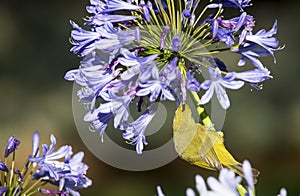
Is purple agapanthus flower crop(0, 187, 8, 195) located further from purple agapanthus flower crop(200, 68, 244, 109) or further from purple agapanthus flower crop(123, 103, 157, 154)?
purple agapanthus flower crop(200, 68, 244, 109)

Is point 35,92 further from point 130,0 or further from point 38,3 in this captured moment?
point 130,0

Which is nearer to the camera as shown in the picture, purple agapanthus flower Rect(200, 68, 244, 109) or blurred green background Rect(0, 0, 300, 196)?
purple agapanthus flower Rect(200, 68, 244, 109)

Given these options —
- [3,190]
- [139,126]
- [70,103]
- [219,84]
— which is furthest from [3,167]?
[70,103]

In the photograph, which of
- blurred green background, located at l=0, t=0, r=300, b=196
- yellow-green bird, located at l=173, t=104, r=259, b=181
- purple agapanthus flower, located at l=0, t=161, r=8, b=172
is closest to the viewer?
yellow-green bird, located at l=173, t=104, r=259, b=181

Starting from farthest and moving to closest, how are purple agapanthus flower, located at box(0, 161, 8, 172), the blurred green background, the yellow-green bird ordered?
the blurred green background < purple agapanthus flower, located at box(0, 161, 8, 172) < the yellow-green bird

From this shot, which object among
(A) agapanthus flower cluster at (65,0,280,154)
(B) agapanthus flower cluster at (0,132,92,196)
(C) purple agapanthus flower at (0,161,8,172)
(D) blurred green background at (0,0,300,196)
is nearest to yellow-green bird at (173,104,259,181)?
(A) agapanthus flower cluster at (65,0,280,154)

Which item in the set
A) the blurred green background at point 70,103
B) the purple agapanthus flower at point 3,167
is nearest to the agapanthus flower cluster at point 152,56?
the purple agapanthus flower at point 3,167
